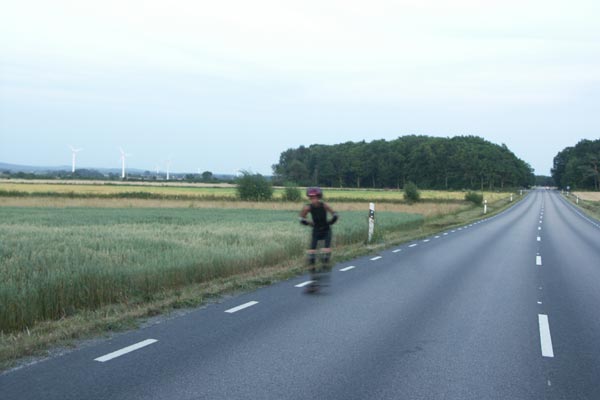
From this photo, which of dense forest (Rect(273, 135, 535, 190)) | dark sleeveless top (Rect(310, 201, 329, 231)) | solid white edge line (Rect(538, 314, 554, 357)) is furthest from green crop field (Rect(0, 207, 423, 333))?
dense forest (Rect(273, 135, 535, 190))

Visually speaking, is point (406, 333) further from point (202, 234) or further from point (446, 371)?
point (202, 234)

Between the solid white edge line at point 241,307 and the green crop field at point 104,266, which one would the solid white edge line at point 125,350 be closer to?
the solid white edge line at point 241,307

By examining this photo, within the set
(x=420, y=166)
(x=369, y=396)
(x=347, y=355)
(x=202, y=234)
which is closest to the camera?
(x=369, y=396)

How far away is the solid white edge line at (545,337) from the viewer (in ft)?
20.4

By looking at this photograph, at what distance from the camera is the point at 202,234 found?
17406mm

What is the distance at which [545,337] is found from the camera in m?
6.86

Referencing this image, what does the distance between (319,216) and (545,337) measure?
19.3ft

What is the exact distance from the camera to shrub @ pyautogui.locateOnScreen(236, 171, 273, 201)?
56375mm

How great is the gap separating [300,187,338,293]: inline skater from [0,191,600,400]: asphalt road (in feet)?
4.45

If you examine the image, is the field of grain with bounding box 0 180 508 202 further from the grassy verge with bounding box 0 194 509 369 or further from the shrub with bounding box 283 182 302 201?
the grassy verge with bounding box 0 194 509 369

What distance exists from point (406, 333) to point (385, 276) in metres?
4.77

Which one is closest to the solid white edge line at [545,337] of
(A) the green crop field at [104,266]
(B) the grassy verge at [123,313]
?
(B) the grassy verge at [123,313]

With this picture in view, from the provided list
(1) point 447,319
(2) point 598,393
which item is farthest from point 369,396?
(1) point 447,319

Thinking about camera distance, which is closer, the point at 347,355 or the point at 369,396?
the point at 369,396
